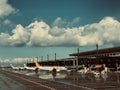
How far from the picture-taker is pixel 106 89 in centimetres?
3953

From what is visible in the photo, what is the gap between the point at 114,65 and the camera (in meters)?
144

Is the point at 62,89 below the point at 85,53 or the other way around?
below

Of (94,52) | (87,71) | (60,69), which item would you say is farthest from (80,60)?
(87,71)

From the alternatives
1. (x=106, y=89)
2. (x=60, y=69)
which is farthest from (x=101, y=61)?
(x=106, y=89)

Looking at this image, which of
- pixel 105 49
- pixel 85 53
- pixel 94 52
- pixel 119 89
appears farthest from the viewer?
pixel 85 53

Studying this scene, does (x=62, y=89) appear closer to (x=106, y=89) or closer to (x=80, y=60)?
(x=106, y=89)

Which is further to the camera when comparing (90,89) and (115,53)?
(115,53)

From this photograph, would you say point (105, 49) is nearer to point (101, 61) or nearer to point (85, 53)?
point (101, 61)

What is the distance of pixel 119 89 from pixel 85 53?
491 ft

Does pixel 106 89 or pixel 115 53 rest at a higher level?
pixel 115 53

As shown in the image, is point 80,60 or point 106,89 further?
point 80,60

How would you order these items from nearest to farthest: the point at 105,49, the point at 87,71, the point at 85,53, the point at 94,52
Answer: the point at 87,71, the point at 105,49, the point at 94,52, the point at 85,53

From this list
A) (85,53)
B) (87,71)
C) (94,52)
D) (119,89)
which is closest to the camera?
(119,89)

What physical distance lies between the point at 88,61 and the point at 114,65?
3319 centimetres
